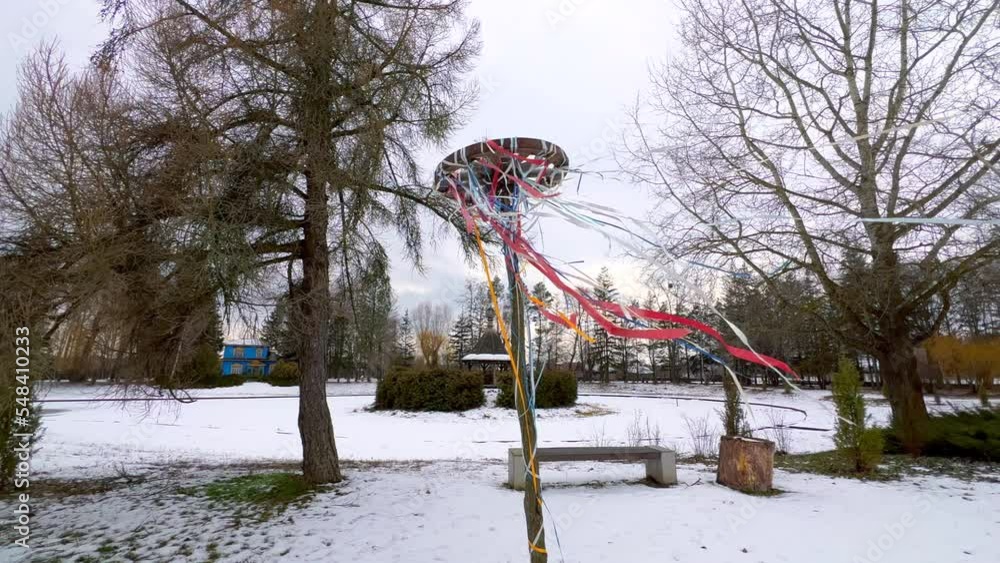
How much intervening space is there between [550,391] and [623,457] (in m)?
11.1

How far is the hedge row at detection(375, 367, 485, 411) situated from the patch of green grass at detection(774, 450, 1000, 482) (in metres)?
10.1

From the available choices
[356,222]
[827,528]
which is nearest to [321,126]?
[356,222]

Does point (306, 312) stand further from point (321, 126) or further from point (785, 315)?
point (785, 315)

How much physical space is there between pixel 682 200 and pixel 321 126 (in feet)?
20.5

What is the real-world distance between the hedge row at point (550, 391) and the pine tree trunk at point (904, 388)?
32.0ft

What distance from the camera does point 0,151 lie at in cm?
455

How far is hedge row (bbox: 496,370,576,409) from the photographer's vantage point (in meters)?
16.8

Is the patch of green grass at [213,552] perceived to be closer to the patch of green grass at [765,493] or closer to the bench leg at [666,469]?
the bench leg at [666,469]

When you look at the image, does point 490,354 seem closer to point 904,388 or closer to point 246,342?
point 904,388

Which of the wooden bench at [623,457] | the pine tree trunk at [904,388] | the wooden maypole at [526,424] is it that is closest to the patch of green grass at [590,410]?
the pine tree trunk at [904,388]

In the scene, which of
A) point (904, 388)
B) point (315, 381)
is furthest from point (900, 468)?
point (315, 381)

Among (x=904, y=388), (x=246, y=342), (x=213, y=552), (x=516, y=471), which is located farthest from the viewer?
(x=904, y=388)

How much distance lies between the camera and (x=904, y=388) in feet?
27.5

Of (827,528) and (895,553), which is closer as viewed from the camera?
(895,553)
